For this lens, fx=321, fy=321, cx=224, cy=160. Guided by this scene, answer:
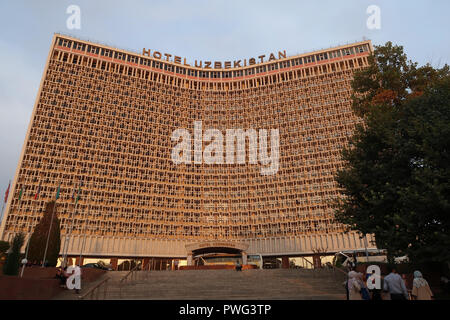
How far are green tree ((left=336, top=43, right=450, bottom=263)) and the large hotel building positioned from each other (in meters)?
45.9

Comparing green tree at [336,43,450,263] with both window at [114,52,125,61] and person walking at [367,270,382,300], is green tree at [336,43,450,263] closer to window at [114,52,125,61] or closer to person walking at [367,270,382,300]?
person walking at [367,270,382,300]

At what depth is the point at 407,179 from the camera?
781 inches

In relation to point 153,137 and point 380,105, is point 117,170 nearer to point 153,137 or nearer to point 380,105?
point 153,137

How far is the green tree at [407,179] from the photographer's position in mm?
17156

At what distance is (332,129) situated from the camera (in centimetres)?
7450

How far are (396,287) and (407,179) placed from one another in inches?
349

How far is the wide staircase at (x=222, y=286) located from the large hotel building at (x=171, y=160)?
33832 mm

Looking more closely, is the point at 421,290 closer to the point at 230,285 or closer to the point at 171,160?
the point at 230,285

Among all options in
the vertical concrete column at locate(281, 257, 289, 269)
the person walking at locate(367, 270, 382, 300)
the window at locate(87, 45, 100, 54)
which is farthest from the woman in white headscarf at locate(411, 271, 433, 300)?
the window at locate(87, 45, 100, 54)

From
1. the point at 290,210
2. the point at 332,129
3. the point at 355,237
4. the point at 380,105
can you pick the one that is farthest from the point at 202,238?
the point at 380,105

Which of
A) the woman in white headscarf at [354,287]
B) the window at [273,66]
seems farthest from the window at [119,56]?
the woman in white headscarf at [354,287]

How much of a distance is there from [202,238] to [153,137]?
86.7 feet

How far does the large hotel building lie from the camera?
6562 centimetres

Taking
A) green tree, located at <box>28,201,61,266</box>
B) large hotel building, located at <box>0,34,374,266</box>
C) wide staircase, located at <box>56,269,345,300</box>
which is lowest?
wide staircase, located at <box>56,269,345,300</box>
